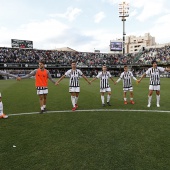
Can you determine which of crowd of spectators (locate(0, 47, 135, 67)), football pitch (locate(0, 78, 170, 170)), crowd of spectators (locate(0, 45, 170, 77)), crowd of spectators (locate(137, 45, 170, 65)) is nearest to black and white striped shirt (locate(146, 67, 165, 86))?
football pitch (locate(0, 78, 170, 170))

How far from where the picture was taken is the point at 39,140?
17.5 ft

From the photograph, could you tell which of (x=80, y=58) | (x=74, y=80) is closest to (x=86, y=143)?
(x=74, y=80)

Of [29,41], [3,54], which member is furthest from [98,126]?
[29,41]

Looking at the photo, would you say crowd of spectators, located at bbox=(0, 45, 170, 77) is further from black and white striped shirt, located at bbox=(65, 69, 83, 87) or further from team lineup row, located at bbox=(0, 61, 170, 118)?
black and white striped shirt, located at bbox=(65, 69, 83, 87)

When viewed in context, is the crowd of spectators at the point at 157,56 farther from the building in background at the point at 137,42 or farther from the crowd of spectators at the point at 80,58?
the building in background at the point at 137,42

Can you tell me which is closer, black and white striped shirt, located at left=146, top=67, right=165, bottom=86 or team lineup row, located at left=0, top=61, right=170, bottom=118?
team lineup row, located at left=0, top=61, right=170, bottom=118

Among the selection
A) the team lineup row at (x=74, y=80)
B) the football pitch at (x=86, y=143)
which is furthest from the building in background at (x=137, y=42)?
the football pitch at (x=86, y=143)

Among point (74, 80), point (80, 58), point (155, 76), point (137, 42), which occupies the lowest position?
point (74, 80)

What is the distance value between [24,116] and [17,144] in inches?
130

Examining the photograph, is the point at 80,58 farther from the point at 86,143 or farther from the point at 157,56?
the point at 86,143

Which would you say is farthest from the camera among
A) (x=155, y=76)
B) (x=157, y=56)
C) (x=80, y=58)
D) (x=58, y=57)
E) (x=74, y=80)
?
(x=80, y=58)

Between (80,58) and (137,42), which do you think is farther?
(137,42)

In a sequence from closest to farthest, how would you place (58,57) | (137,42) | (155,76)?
(155,76), (58,57), (137,42)

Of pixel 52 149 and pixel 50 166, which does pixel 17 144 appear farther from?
pixel 50 166
